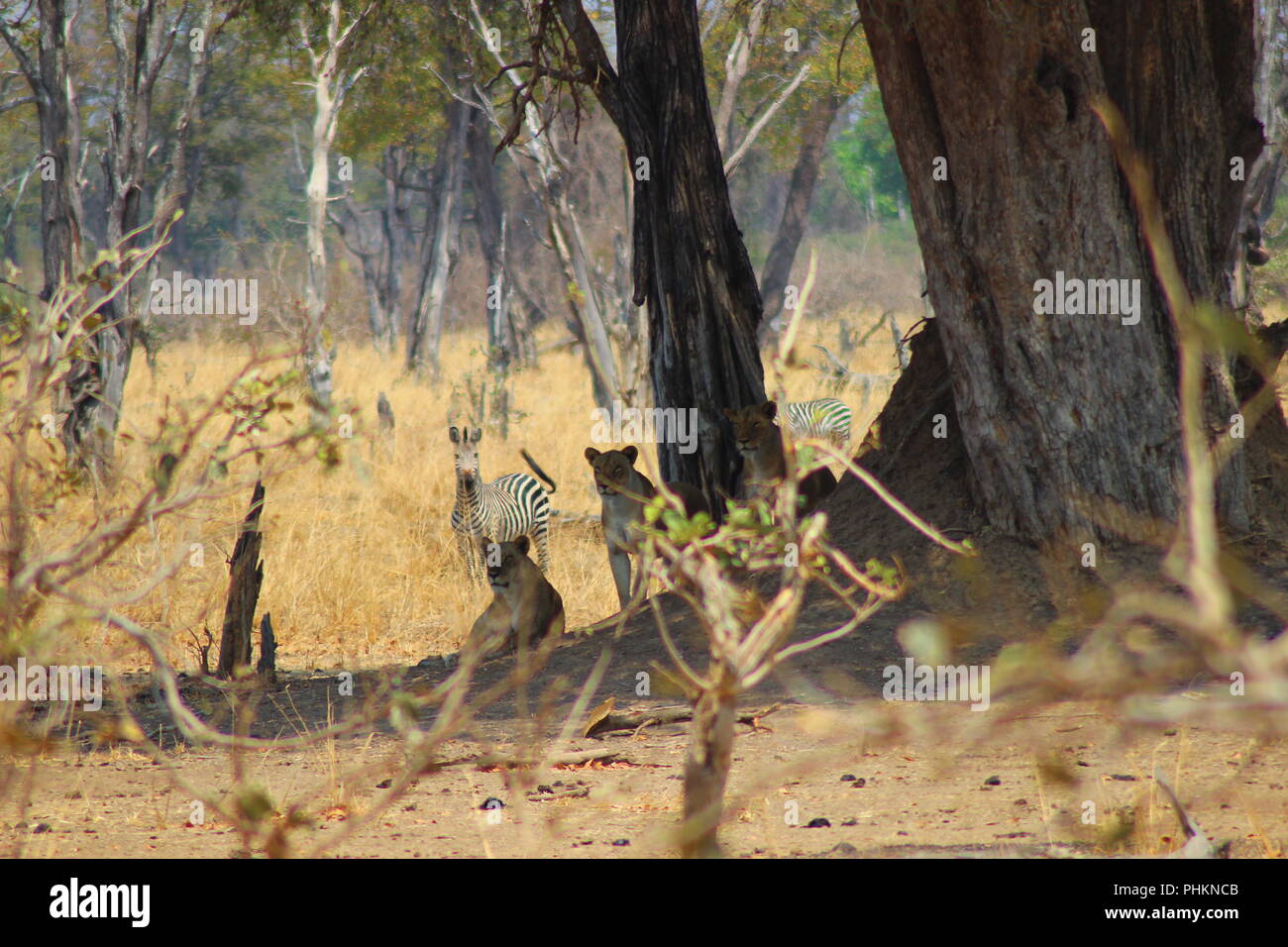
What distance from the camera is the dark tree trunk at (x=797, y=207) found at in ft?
68.8

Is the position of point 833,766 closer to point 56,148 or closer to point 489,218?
point 56,148

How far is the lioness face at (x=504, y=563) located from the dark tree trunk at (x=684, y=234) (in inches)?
46.5

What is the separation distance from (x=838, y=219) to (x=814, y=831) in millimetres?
53602

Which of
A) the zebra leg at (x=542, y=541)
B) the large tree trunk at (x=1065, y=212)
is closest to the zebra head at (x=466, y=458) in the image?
the zebra leg at (x=542, y=541)

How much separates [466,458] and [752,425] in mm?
3062

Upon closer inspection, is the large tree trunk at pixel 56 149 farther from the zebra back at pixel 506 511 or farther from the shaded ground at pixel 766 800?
the shaded ground at pixel 766 800

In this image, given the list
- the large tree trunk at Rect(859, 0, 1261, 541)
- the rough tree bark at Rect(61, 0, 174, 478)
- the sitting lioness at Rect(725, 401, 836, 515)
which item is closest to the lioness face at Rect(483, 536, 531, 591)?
the sitting lioness at Rect(725, 401, 836, 515)

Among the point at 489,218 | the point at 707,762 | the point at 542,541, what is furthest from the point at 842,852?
the point at 489,218

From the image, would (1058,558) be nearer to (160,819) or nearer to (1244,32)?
(1244,32)

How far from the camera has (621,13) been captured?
7133 mm

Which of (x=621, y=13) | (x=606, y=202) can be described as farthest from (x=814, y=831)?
(x=606, y=202)

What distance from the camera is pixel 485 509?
9617mm

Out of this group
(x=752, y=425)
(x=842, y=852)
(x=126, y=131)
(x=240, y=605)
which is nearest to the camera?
(x=842, y=852)

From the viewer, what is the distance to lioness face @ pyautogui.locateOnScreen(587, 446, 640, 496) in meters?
7.96
